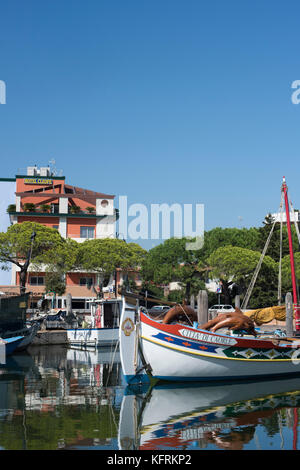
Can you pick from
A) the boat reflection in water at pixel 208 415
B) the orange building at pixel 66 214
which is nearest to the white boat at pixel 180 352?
the boat reflection in water at pixel 208 415

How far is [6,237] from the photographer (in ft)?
167

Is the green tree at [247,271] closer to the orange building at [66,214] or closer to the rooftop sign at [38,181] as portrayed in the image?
the orange building at [66,214]

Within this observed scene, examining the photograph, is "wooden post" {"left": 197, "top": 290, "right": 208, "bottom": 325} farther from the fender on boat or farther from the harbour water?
the fender on boat

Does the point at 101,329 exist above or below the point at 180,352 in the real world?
below

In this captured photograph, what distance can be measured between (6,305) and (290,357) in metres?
17.8

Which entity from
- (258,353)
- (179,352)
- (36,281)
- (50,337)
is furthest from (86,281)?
(179,352)

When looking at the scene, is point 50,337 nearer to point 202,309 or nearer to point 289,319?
point 202,309

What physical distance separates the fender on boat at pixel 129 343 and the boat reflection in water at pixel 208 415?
22.5 inches

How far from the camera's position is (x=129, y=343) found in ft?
64.4

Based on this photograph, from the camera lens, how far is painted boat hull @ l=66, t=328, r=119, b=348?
36.0 m

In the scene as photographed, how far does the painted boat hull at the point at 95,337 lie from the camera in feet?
118

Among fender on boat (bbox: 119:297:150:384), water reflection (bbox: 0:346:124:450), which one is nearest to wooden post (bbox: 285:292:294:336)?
water reflection (bbox: 0:346:124:450)

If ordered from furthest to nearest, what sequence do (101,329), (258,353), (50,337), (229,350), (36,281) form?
(36,281) < (50,337) < (101,329) < (258,353) < (229,350)

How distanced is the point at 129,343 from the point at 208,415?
Answer: 5.45 meters
